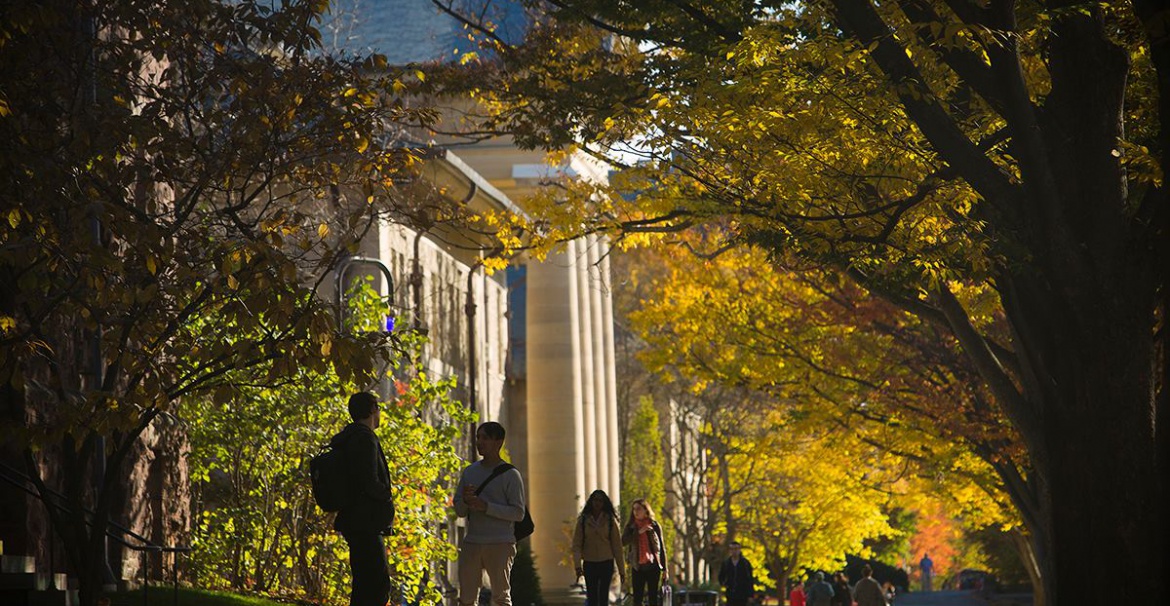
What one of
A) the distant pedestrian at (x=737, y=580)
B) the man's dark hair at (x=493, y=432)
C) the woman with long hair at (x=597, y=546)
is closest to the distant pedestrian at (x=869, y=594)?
the distant pedestrian at (x=737, y=580)

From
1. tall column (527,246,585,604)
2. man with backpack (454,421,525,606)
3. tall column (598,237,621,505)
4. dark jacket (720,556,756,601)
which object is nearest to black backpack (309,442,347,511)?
Result: man with backpack (454,421,525,606)

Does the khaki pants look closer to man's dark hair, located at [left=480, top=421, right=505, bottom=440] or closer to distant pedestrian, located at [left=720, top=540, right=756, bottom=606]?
man's dark hair, located at [left=480, top=421, right=505, bottom=440]

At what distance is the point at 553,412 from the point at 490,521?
122ft

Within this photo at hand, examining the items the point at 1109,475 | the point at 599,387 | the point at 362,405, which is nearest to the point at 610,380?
the point at 599,387

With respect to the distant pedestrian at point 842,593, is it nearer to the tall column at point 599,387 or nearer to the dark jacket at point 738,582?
the tall column at point 599,387

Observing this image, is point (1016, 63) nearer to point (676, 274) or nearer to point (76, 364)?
point (76, 364)

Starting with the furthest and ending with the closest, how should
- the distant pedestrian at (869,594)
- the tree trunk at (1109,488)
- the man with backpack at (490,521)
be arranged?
1. the distant pedestrian at (869,594)
2. the man with backpack at (490,521)
3. the tree trunk at (1109,488)

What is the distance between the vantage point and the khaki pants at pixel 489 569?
39.7 ft

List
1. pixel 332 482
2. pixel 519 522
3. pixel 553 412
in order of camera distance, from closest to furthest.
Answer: pixel 332 482, pixel 519 522, pixel 553 412

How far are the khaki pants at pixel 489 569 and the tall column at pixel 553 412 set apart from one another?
35.3m

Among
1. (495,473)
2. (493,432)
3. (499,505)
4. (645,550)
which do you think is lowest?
(499,505)

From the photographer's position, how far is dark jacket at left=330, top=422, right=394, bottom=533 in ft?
36.2

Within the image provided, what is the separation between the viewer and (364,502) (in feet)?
36.4

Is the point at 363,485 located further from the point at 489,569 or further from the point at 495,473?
the point at 489,569
